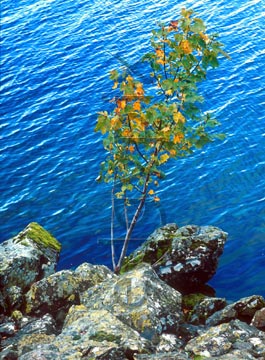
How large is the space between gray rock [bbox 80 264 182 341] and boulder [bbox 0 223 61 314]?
3.01m

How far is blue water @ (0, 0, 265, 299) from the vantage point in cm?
2736

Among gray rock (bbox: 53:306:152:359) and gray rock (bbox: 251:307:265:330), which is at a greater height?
gray rock (bbox: 53:306:152:359)

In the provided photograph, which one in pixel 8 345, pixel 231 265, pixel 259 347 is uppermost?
pixel 8 345

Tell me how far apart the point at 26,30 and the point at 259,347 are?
47.0 metres

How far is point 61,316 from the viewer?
19266 mm

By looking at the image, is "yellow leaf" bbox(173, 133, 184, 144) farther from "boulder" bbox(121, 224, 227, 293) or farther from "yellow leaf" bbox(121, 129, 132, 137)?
"boulder" bbox(121, 224, 227, 293)

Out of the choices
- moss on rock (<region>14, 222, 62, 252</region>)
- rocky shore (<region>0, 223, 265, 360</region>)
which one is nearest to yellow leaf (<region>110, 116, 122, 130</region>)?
rocky shore (<region>0, 223, 265, 360</region>)

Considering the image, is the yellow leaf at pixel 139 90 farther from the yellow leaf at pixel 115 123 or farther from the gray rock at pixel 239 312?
the gray rock at pixel 239 312

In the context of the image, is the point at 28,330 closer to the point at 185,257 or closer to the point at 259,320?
the point at 185,257

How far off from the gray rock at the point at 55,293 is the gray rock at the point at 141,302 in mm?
1027

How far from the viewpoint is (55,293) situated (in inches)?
767

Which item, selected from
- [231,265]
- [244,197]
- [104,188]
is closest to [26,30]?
[104,188]

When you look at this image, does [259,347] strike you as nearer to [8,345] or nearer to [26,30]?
[8,345]

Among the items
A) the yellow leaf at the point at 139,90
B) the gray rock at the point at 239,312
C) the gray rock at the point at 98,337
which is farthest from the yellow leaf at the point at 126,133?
the gray rock at the point at 239,312
